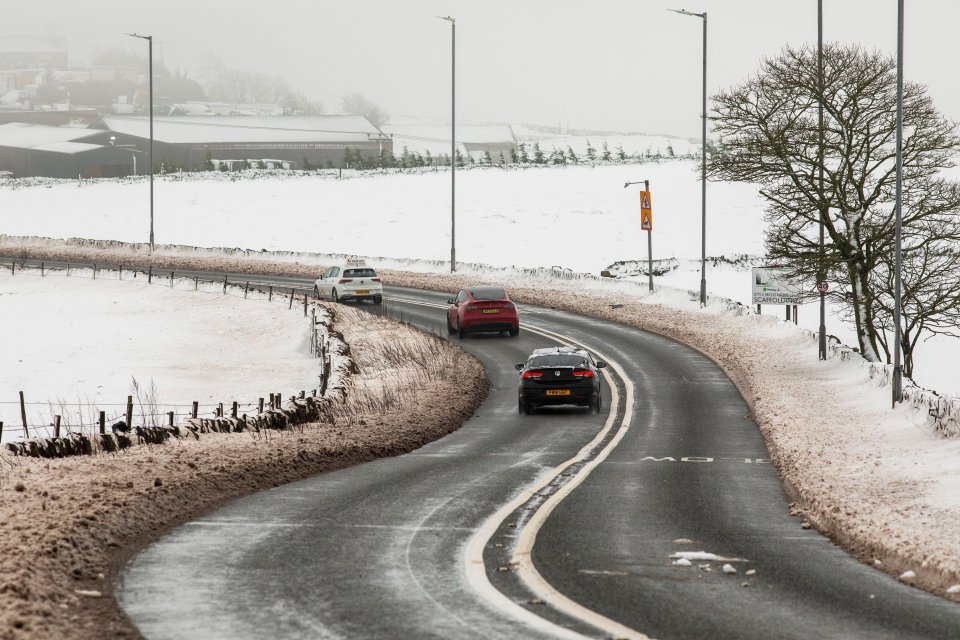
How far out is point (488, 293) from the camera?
40781 millimetres

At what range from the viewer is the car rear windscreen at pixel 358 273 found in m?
49.8

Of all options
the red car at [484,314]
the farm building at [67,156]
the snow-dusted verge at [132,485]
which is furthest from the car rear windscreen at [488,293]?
the farm building at [67,156]

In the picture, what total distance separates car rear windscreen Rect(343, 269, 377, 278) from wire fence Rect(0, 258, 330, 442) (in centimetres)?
209

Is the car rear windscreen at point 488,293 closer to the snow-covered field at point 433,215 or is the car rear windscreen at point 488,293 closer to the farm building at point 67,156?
the snow-covered field at point 433,215

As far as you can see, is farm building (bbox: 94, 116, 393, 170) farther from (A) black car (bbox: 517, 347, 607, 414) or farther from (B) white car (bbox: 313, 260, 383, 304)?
(A) black car (bbox: 517, 347, 607, 414)

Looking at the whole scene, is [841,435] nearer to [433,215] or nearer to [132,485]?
[132,485]

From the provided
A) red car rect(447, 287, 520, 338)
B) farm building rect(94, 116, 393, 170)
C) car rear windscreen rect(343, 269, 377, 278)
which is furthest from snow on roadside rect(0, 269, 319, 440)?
farm building rect(94, 116, 393, 170)

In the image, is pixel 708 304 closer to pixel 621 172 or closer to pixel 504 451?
pixel 504 451

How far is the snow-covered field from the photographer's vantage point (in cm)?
7494

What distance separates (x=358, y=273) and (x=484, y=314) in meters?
11.4

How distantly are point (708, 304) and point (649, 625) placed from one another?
3685 centimetres

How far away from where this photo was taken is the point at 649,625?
964cm

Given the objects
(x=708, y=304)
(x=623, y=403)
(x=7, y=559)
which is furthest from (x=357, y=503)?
(x=708, y=304)

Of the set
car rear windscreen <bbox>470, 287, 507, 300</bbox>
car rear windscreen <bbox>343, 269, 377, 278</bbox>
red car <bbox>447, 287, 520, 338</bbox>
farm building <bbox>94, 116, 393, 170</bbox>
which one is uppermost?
farm building <bbox>94, 116, 393, 170</bbox>
